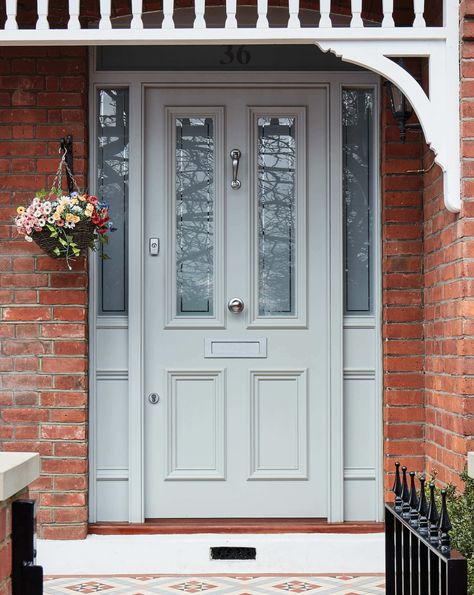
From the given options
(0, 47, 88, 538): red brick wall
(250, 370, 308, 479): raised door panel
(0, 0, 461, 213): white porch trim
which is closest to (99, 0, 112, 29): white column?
(0, 0, 461, 213): white porch trim

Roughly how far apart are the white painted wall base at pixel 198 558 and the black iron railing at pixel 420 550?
1.66m

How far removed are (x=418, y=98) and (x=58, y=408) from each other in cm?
242

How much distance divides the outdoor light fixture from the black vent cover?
7.55 feet

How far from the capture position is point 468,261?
4848 mm

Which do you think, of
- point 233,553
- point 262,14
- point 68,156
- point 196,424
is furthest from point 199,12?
point 233,553

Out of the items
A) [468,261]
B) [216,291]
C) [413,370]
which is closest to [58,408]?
[216,291]

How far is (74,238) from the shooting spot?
5.40m

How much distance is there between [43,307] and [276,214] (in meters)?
1.36

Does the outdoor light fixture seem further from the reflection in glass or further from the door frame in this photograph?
the reflection in glass

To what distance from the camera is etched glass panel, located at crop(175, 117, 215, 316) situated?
19.4ft

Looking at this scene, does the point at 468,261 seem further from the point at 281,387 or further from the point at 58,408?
the point at 58,408

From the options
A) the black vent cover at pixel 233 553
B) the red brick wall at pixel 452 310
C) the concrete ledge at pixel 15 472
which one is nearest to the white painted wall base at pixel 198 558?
the black vent cover at pixel 233 553

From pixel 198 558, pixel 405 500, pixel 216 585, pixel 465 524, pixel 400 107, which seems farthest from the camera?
pixel 198 558

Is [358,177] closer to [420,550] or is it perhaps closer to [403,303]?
[403,303]
